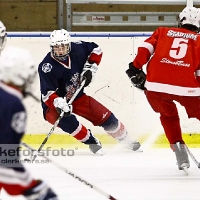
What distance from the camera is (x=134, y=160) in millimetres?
4316

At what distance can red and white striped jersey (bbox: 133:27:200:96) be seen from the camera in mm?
3732

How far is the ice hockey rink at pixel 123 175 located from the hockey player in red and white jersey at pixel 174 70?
22cm

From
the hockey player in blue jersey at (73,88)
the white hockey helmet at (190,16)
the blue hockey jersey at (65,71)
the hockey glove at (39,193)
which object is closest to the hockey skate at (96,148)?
the hockey player in blue jersey at (73,88)

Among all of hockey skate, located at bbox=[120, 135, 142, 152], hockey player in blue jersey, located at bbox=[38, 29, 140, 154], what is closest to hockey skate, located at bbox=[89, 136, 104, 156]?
hockey player in blue jersey, located at bbox=[38, 29, 140, 154]

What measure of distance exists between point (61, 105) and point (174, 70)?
0.86m

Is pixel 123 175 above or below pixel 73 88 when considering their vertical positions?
below

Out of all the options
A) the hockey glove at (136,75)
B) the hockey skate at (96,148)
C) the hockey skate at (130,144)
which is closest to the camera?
the hockey glove at (136,75)

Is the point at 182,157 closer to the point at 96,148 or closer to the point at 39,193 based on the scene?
the point at 96,148

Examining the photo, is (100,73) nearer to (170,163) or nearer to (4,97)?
(170,163)

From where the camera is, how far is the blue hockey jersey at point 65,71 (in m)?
4.33

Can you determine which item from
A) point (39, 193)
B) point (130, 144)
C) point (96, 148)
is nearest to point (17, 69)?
point (39, 193)

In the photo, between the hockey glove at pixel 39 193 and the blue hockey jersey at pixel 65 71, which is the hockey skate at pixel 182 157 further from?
the hockey glove at pixel 39 193

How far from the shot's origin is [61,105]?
13.9ft

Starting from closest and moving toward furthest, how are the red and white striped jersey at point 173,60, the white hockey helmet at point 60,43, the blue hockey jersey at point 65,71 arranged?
the red and white striped jersey at point 173,60
the white hockey helmet at point 60,43
the blue hockey jersey at point 65,71
